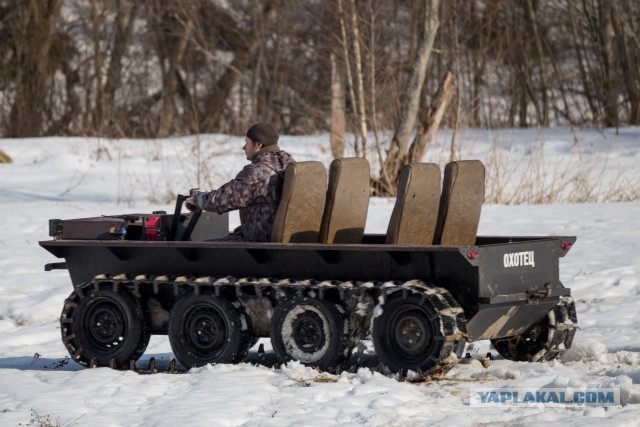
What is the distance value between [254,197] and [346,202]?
683 mm

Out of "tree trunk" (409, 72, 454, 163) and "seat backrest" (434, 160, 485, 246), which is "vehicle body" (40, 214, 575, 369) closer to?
"seat backrest" (434, 160, 485, 246)

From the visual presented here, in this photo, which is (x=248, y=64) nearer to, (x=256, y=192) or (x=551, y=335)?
(x=256, y=192)

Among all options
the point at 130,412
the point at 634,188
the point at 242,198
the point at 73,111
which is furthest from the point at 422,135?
the point at 73,111

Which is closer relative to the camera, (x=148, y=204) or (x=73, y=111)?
(x=148, y=204)

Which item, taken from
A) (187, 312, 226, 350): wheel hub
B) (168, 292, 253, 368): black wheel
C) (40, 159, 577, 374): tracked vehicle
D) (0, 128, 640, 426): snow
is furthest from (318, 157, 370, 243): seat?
(0, 128, 640, 426): snow

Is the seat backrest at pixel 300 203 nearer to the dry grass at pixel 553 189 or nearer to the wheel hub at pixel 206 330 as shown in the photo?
the wheel hub at pixel 206 330

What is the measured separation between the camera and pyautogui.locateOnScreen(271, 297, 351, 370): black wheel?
8555 mm

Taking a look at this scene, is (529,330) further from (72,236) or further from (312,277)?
(72,236)

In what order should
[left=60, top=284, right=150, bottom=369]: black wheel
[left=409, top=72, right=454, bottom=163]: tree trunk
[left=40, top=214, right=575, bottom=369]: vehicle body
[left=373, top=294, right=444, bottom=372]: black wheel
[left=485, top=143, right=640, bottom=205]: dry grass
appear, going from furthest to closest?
[left=409, top=72, right=454, bottom=163]: tree trunk < [left=485, top=143, right=640, bottom=205]: dry grass < [left=60, top=284, right=150, bottom=369]: black wheel < [left=40, top=214, right=575, bottom=369]: vehicle body < [left=373, top=294, right=444, bottom=372]: black wheel

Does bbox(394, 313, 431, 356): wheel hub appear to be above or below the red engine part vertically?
below

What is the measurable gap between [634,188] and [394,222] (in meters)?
12.5

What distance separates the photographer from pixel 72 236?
976cm

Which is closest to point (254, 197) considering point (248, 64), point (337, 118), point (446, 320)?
point (446, 320)

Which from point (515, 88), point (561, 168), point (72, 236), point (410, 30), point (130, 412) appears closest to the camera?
point (130, 412)
